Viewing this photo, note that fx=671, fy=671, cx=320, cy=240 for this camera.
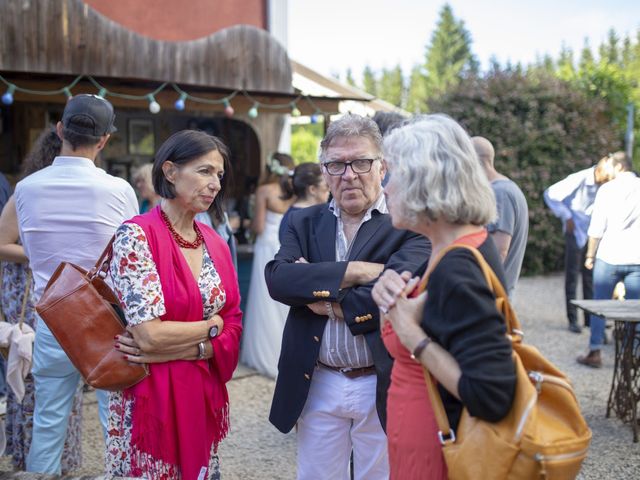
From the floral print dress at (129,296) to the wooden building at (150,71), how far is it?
4415 millimetres

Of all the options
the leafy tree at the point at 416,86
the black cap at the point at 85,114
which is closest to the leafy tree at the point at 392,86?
the leafy tree at the point at 416,86

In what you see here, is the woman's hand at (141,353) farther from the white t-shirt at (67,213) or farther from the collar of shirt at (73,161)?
the collar of shirt at (73,161)

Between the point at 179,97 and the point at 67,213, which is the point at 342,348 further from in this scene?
the point at 179,97

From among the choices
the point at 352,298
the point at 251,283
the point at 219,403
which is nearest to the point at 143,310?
the point at 219,403

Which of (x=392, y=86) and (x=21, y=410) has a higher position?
(x=392, y=86)

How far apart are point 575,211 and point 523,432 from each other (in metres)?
6.55

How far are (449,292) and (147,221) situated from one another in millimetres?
1284

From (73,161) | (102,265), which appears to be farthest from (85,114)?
(102,265)

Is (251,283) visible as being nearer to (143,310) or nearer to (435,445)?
(143,310)

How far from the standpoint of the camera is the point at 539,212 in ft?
40.9

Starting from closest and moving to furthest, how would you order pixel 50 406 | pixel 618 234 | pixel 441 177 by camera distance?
pixel 441 177 < pixel 50 406 < pixel 618 234

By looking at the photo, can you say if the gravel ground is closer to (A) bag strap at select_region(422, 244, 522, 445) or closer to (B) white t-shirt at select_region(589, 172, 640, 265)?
(B) white t-shirt at select_region(589, 172, 640, 265)

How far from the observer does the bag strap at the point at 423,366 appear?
1.74 metres

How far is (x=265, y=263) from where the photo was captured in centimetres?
629
